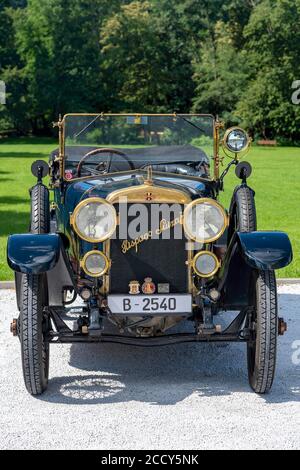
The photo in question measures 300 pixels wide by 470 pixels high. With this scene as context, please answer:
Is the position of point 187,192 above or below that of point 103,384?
above

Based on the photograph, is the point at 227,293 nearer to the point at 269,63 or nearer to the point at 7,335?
the point at 7,335

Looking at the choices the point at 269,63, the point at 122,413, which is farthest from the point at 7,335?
the point at 269,63

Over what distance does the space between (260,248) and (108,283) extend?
3.56ft

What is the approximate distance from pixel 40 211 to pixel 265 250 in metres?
1.87

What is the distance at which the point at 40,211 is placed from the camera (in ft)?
19.8

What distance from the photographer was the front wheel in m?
5.11

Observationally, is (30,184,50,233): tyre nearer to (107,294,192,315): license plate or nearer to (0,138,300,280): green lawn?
(107,294,192,315): license plate

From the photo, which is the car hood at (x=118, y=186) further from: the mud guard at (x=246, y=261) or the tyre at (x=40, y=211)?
the mud guard at (x=246, y=261)

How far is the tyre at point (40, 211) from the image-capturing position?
599 centimetres

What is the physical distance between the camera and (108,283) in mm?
5355

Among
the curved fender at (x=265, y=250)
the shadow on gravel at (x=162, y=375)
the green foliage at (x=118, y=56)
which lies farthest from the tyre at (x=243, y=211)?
the green foliage at (x=118, y=56)

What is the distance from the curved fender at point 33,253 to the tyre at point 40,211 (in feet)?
1.93

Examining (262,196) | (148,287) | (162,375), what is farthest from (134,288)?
(262,196)

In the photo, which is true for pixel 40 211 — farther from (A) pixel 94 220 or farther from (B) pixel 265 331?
(B) pixel 265 331
